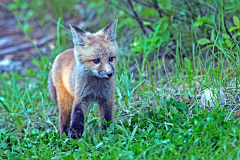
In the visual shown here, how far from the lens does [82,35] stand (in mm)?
3602

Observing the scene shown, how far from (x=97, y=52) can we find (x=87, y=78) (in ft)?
1.22

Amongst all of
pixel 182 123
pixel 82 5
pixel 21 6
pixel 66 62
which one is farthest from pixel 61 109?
pixel 21 6

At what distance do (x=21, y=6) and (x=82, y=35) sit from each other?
7.55 m

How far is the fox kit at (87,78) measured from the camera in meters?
3.41

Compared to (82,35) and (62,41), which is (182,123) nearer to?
(82,35)

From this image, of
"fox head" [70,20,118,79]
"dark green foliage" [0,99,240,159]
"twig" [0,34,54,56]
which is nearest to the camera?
"dark green foliage" [0,99,240,159]

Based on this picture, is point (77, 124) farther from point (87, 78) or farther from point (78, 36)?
point (78, 36)

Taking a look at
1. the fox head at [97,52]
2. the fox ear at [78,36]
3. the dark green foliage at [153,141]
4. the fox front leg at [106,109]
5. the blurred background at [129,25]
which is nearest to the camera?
the dark green foliage at [153,141]

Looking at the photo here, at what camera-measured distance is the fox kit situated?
3414mm

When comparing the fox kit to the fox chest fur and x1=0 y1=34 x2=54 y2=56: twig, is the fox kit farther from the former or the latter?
x1=0 y1=34 x2=54 y2=56: twig

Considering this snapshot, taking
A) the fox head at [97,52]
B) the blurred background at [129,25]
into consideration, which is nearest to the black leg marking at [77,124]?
the fox head at [97,52]

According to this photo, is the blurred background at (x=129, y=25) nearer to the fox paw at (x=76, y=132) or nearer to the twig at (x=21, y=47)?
the twig at (x=21, y=47)

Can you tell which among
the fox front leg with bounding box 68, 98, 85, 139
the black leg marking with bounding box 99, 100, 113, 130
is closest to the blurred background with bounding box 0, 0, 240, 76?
the black leg marking with bounding box 99, 100, 113, 130

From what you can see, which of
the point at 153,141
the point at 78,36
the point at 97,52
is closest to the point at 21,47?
the point at 78,36
